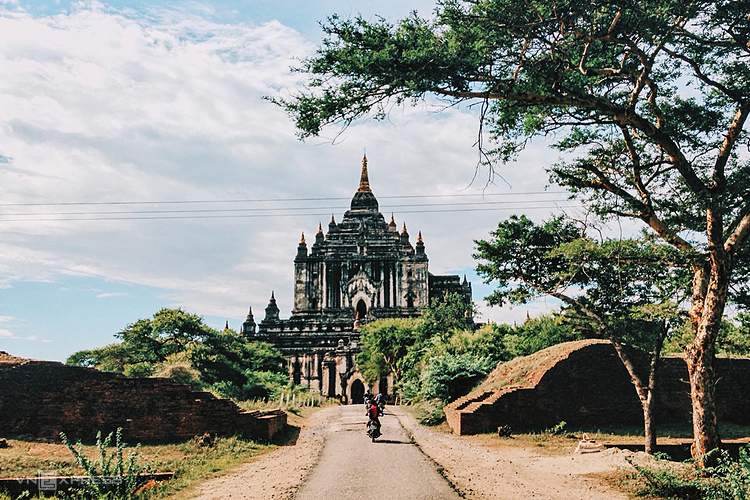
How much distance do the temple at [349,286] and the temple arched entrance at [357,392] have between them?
3.39 metres

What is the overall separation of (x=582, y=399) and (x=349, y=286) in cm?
3523

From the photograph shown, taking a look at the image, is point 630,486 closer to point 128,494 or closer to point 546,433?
point 546,433

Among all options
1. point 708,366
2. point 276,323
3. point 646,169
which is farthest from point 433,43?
point 276,323

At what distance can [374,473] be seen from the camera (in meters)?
9.62

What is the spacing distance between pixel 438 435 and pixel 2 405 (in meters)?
10.3

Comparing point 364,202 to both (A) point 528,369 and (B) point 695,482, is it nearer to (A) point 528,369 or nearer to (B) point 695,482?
(A) point 528,369

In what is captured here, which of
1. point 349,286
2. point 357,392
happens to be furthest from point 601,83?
point 349,286

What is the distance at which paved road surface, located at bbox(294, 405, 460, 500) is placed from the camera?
8195mm

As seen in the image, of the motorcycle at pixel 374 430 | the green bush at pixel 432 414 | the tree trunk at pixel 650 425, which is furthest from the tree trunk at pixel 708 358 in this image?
the green bush at pixel 432 414

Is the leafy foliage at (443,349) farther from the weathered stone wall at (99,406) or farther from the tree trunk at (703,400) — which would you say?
the weathered stone wall at (99,406)

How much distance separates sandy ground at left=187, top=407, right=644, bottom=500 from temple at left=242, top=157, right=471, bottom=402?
2917cm

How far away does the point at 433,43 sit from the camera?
8391 millimetres

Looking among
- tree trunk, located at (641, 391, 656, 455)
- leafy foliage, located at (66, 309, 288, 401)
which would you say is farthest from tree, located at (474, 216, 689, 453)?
leafy foliage, located at (66, 309, 288, 401)

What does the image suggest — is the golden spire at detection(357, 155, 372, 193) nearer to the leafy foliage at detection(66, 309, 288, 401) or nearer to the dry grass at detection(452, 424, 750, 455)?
the leafy foliage at detection(66, 309, 288, 401)
